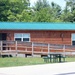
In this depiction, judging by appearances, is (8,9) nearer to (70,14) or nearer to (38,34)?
(70,14)

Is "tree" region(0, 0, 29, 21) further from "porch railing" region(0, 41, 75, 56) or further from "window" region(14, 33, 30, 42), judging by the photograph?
"porch railing" region(0, 41, 75, 56)

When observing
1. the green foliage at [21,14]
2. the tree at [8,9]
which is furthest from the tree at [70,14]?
the tree at [8,9]

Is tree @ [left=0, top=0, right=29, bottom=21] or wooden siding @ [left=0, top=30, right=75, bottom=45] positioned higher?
tree @ [left=0, top=0, right=29, bottom=21]

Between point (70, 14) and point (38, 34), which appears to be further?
point (70, 14)

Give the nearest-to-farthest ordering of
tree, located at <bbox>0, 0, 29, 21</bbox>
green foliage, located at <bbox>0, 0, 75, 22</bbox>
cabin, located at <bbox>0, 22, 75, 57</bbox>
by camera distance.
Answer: cabin, located at <bbox>0, 22, 75, 57</bbox> → green foliage, located at <bbox>0, 0, 75, 22</bbox> → tree, located at <bbox>0, 0, 29, 21</bbox>

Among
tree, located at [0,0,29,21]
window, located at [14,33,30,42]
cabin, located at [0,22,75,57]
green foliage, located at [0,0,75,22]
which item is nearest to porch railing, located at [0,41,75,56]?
cabin, located at [0,22,75,57]

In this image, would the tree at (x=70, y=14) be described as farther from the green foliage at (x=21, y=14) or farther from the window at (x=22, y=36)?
the window at (x=22, y=36)

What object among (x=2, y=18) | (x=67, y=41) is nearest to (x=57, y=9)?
(x=2, y=18)

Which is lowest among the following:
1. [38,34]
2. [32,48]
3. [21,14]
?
[32,48]

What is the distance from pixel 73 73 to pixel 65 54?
14826mm

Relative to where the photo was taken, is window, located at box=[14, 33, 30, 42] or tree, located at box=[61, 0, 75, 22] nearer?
window, located at box=[14, 33, 30, 42]

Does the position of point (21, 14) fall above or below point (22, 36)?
above

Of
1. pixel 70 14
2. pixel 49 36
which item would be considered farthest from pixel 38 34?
pixel 70 14

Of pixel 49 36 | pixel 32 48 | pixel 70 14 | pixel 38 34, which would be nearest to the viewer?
pixel 32 48
